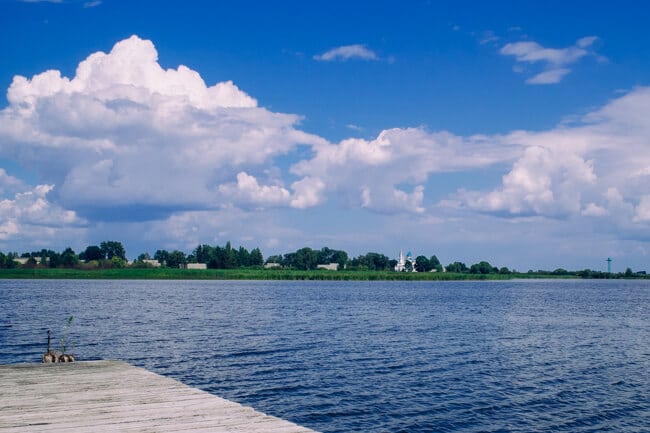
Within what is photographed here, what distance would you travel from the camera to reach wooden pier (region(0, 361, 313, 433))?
11.9 metres

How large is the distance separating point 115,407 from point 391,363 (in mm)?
24855

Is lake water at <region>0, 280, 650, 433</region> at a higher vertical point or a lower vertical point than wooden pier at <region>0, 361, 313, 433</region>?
lower

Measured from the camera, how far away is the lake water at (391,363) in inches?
981

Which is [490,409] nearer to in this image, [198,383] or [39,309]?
[198,383]

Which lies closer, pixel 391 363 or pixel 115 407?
pixel 115 407

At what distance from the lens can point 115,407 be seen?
45.7 ft

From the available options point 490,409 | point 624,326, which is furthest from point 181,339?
point 624,326

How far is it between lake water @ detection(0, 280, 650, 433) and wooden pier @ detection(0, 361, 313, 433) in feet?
27.8

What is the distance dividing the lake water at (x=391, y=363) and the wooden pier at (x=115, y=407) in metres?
8.46

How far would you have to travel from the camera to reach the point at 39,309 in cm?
7375

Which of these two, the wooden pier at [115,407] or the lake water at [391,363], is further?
the lake water at [391,363]

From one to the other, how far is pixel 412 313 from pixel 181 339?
127 ft

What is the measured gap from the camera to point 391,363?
36.5 meters

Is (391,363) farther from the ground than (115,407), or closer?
closer
